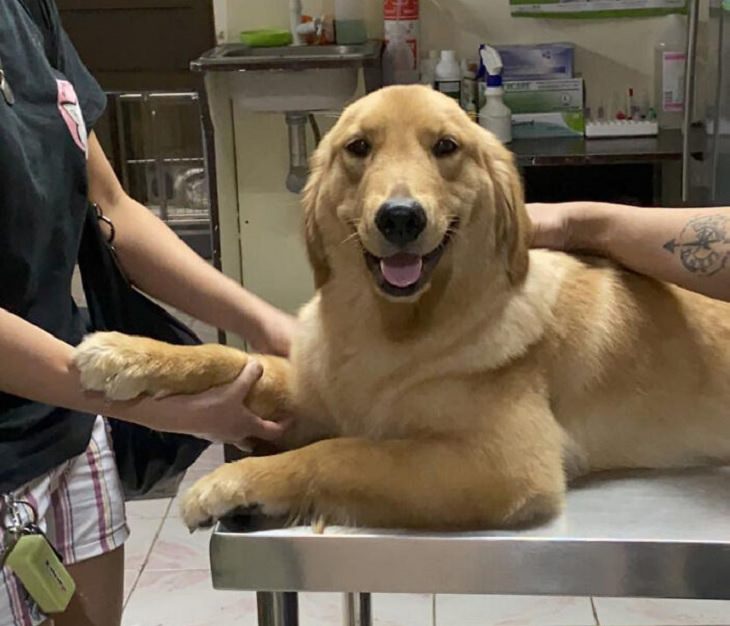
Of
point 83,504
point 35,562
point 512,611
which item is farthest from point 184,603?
point 35,562

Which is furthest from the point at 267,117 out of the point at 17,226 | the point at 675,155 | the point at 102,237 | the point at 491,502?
the point at 491,502

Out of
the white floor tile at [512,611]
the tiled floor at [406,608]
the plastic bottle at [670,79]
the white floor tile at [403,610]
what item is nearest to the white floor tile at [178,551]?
the tiled floor at [406,608]

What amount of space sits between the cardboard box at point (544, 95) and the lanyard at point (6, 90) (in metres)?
1.85

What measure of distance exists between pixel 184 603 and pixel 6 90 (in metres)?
1.41

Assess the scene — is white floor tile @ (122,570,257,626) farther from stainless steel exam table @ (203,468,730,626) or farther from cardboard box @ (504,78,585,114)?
cardboard box @ (504,78,585,114)

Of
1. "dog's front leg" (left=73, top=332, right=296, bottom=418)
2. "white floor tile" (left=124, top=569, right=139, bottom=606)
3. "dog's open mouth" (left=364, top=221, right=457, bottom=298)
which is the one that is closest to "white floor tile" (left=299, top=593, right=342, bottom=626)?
"white floor tile" (left=124, top=569, right=139, bottom=606)

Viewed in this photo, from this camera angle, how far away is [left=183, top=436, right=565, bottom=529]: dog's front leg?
99 cm

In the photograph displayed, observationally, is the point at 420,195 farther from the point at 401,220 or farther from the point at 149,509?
the point at 149,509

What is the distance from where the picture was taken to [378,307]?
3.65 ft

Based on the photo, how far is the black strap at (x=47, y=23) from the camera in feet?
4.03

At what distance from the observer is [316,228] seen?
1173 millimetres

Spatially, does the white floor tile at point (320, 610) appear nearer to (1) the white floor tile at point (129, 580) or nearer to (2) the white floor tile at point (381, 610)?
(2) the white floor tile at point (381, 610)

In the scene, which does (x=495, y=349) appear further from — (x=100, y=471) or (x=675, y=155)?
(x=675, y=155)

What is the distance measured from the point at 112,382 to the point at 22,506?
19cm
